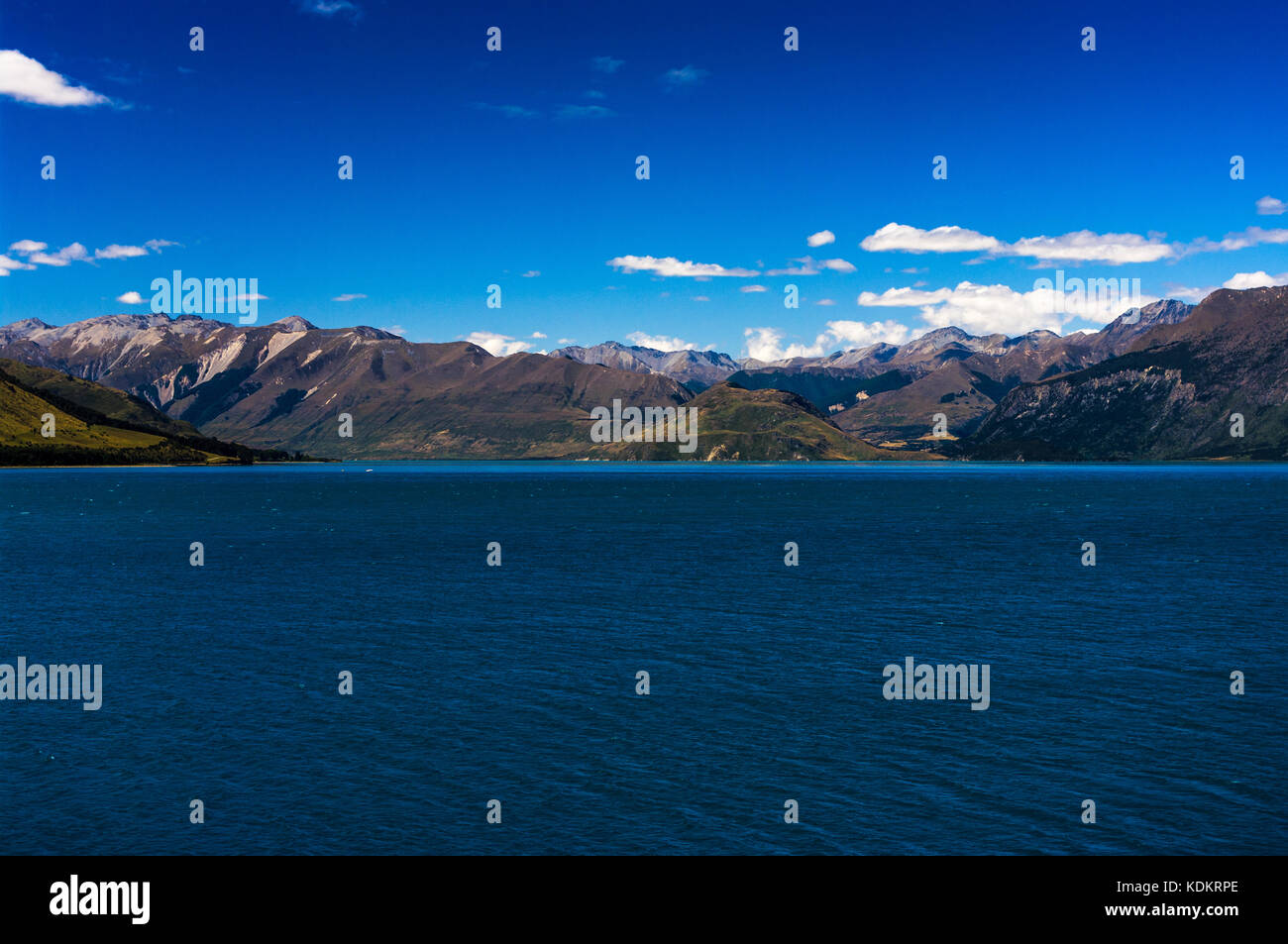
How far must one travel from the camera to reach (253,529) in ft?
577

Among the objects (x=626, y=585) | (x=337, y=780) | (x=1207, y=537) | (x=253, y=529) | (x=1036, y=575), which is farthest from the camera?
(x=253, y=529)

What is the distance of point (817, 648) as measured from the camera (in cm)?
6794

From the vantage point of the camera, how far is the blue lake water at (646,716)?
35531 mm

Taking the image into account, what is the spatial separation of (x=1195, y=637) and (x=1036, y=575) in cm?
3749

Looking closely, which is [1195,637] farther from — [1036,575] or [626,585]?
[626,585]

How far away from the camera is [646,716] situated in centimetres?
Answer: 5025

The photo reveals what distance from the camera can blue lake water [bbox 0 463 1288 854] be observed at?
117 ft
